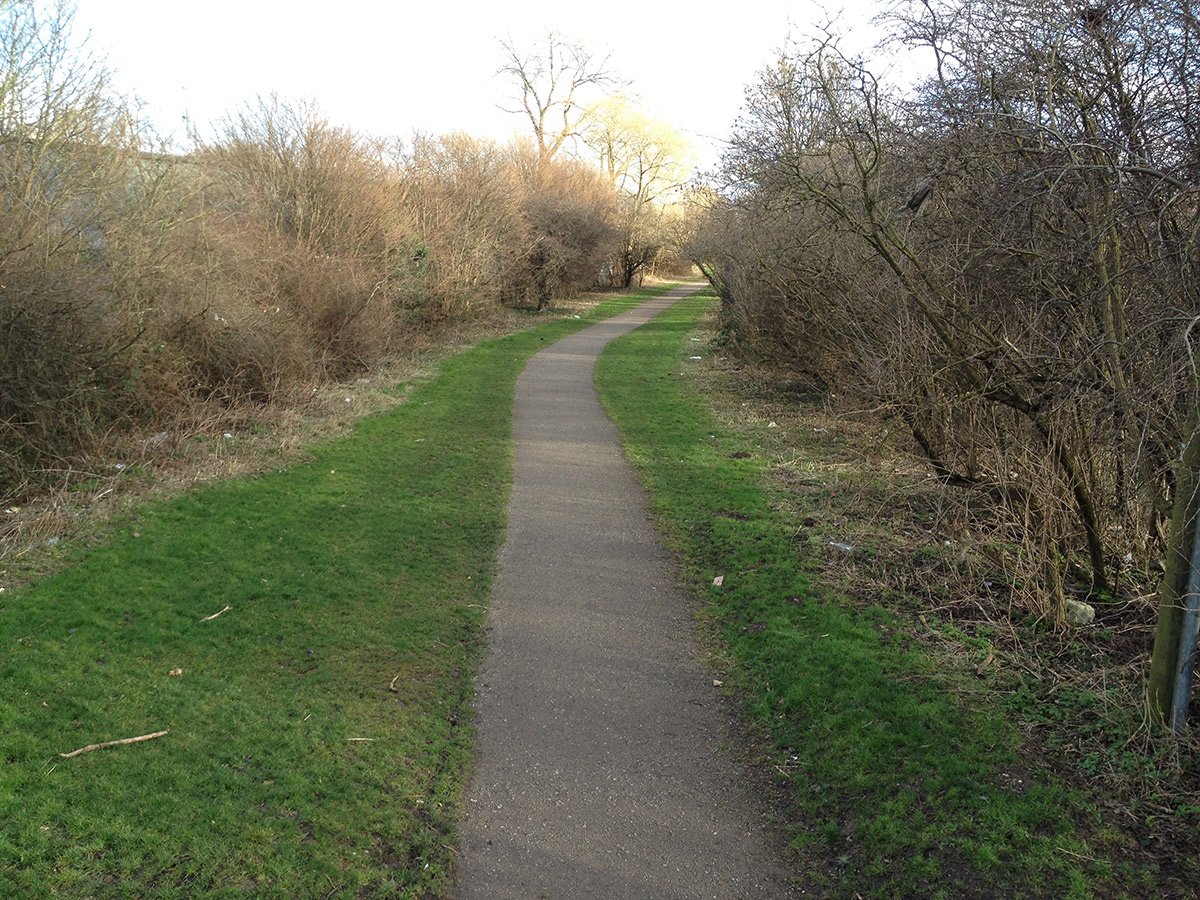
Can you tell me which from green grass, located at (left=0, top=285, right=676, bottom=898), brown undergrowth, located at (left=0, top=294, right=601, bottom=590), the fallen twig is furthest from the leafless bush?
brown undergrowth, located at (left=0, top=294, right=601, bottom=590)

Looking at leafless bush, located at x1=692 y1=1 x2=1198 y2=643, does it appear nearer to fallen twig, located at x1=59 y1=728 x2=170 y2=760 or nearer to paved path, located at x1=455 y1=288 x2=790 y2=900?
paved path, located at x1=455 y1=288 x2=790 y2=900

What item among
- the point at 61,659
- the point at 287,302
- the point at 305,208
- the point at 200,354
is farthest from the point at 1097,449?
the point at 305,208

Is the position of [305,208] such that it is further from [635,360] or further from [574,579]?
[574,579]

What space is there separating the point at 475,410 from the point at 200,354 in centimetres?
464

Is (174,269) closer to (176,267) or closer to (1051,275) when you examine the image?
(176,267)

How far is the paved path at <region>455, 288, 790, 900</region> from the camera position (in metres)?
4.20

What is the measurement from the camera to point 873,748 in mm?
4973

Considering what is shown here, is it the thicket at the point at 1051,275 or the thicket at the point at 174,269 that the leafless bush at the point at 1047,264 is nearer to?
the thicket at the point at 1051,275

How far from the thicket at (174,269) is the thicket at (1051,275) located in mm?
8774

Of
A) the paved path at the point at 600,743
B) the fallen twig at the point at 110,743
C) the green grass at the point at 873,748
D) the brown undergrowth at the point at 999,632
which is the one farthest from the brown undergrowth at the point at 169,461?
the brown undergrowth at the point at 999,632

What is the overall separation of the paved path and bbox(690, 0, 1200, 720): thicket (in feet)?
8.59

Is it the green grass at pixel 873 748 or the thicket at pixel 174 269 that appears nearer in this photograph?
the green grass at pixel 873 748

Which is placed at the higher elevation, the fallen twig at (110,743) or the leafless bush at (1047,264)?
the leafless bush at (1047,264)

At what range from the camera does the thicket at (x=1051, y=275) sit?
536cm
